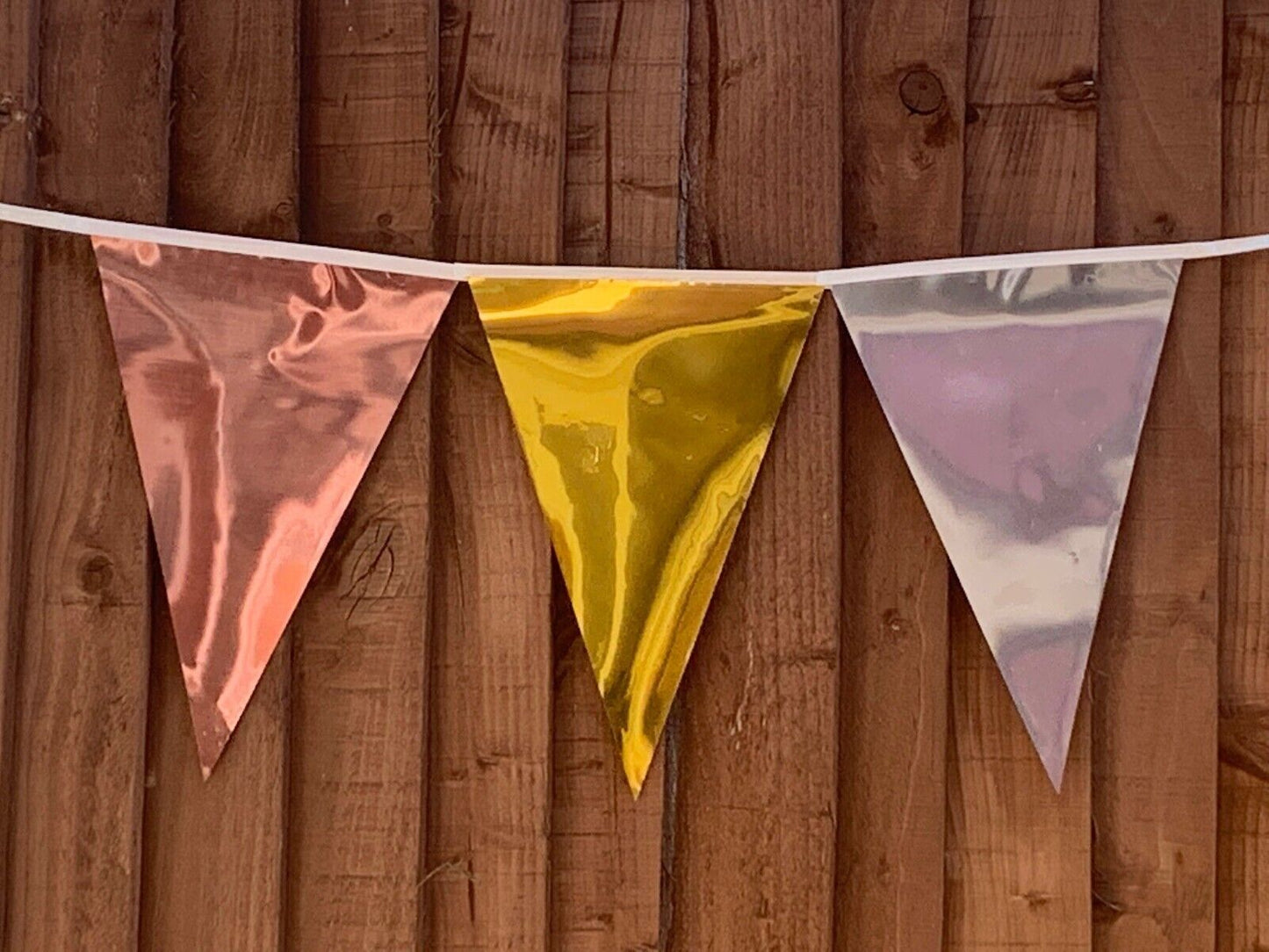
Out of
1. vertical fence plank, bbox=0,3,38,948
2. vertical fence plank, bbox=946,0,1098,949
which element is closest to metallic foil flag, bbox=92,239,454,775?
vertical fence plank, bbox=0,3,38,948

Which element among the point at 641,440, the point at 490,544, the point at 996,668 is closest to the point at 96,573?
the point at 490,544

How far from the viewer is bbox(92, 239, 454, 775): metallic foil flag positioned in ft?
4.71

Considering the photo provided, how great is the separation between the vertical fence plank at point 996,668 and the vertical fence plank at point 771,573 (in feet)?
0.48

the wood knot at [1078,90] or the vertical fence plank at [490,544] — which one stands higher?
the wood knot at [1078,90]

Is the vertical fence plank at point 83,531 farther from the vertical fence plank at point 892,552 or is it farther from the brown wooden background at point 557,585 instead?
the vertical fence plank at point 892,552

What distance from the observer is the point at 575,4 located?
1.50 metres

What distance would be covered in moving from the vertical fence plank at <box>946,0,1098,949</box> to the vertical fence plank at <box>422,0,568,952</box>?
435mm

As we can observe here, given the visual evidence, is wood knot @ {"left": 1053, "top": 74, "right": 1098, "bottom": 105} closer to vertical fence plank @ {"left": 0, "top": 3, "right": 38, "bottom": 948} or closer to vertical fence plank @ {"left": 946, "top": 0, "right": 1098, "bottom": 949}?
vertical fence plank @ {"left": 946, "top": 0, "right": 1098, "bottom": 949}

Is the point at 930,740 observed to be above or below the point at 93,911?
above

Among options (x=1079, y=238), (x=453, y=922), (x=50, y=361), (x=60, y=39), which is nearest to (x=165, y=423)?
(x=50, y=361)

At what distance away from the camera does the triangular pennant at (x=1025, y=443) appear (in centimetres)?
143

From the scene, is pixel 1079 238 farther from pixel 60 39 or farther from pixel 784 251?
pixel 60 39

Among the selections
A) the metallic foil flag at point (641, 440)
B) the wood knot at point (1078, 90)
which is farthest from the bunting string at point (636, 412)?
the wood knot at point (1078, 90)

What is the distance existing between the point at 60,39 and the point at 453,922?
102cm
